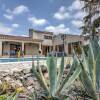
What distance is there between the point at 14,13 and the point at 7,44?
17.1ft

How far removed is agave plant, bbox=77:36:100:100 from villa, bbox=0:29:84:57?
75.2ft

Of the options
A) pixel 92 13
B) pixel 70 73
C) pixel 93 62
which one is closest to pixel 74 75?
pixel 70 73

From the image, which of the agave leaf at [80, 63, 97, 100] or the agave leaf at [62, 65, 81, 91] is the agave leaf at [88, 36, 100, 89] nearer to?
the agave leaf at [80, 63, 97, 100]

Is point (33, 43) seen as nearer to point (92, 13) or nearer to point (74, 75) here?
point (92, 13)

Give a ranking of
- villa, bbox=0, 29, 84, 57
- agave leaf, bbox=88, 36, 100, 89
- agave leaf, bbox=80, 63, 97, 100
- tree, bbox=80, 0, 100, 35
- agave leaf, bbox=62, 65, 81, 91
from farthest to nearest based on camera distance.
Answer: villa, bbox=0, 29, 84, 57, tree, bbox=80, 0, 100, 35, agave leaf, bbox=62, 65, 81, 91, agave leaf, bbox=88, 36, 100, 89, agave leaf, bbox=80, 63, 97, 100

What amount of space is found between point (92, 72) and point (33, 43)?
1280 inches

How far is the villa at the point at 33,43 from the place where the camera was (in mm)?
32375

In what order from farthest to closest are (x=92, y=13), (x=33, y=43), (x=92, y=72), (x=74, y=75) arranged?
1. (x=33, y=43)
2. (x=92, y=13)
3. (x=74, y=75)
4. (x=92, y=72)

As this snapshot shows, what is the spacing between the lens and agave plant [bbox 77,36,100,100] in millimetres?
3748

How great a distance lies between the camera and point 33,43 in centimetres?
3619

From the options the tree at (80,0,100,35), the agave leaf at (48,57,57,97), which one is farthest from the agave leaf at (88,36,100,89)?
the tree at (80,0,100,35)

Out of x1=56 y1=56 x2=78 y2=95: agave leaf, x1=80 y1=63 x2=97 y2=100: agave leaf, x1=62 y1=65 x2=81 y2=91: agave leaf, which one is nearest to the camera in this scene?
x1=80 y1=63 x2=97 y2=100: agave leaf

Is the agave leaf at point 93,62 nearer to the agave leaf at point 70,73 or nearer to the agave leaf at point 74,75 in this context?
the agave leaf at point 74,75

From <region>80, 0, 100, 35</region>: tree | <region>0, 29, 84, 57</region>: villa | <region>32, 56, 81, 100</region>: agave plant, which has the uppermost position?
<region>80, 0, 100, 35</region>: tree
